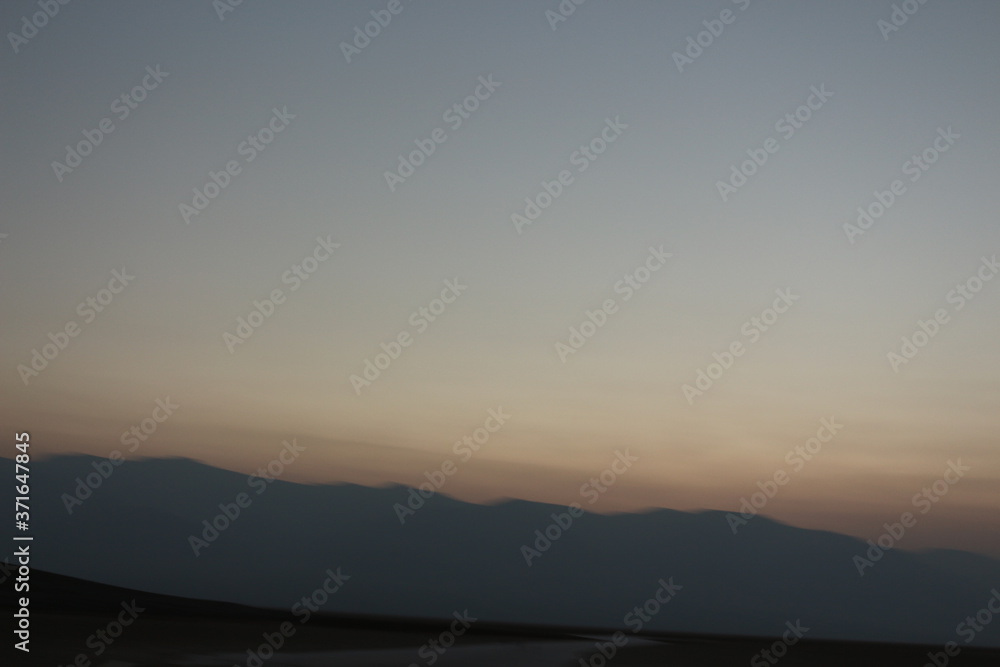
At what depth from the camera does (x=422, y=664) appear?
28.5 meters

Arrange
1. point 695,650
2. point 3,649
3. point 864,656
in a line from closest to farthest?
point 3,649
point 695,650
point 864,656

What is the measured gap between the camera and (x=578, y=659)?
32594 mm

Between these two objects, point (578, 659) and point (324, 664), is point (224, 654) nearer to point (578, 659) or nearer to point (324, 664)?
point (324, 664)

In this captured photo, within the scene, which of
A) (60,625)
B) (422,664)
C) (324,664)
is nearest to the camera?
(324,664)

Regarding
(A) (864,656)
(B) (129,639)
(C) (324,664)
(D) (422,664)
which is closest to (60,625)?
(B) (129,639)

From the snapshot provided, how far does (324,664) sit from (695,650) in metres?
23.2

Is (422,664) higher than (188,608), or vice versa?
(422,664)

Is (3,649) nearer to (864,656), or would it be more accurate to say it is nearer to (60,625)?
(60,625)

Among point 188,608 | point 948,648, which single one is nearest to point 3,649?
point 188,608

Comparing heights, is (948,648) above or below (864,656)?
above

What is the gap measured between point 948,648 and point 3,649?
62.8 m

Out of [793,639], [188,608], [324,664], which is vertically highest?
[793,639]

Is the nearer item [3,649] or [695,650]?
[3,649]

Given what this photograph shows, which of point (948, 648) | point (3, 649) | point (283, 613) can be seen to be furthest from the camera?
point (948, 648)
